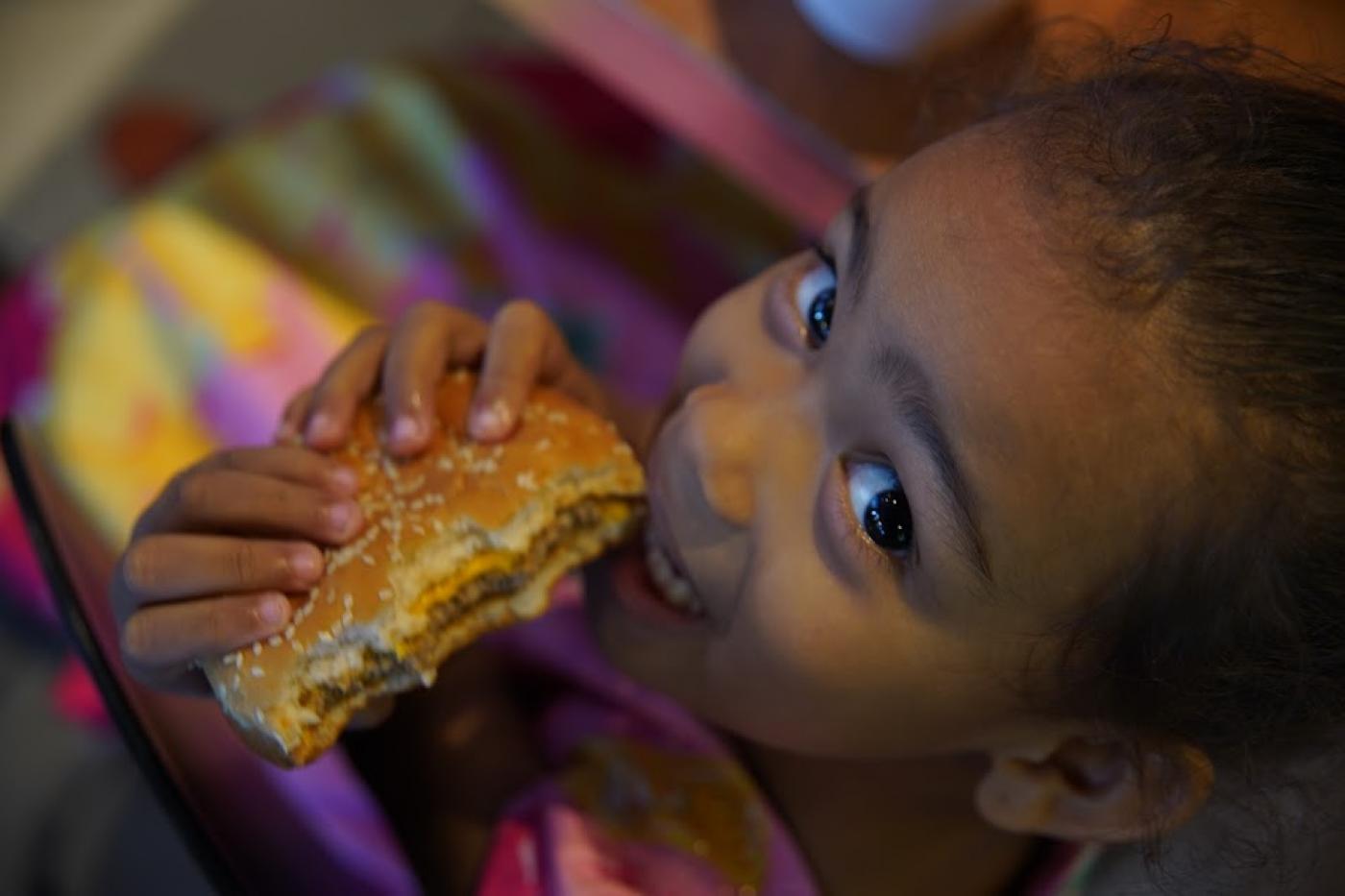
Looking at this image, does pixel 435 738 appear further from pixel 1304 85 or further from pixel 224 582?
pixel 1304 85

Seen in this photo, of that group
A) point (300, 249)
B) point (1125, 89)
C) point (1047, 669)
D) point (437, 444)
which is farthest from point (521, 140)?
point (1047, 669)

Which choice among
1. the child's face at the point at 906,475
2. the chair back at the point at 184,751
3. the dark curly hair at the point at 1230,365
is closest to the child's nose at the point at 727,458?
the child's face at the point at 906,475

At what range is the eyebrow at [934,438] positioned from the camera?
2.39 ft

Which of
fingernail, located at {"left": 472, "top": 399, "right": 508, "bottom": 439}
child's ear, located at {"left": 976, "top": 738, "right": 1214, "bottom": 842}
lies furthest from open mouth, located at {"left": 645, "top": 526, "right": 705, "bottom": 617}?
child's ear, located at {"left": 976, "top": 738, "right": 1214, "bottom": 842}

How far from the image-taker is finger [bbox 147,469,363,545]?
773 millimetres

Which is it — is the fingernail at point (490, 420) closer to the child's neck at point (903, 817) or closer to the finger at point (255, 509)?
the finger at point (255, 509)

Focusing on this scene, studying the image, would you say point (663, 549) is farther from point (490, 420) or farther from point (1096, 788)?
point (1096, 788)

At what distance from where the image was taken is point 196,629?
0.75 meters

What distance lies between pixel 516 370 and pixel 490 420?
60mm

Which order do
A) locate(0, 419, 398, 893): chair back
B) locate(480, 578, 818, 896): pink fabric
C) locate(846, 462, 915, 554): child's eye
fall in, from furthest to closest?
locate(480, 578, 818, 896): pink fabric → locate(846, 462, 915, 554): child's eye → locate(0, 419, 398, 893): chair back

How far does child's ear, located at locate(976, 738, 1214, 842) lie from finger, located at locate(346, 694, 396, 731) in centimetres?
41

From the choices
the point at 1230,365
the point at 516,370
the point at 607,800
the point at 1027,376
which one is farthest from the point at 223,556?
the point at 1230,365

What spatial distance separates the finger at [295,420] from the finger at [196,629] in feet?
0.45

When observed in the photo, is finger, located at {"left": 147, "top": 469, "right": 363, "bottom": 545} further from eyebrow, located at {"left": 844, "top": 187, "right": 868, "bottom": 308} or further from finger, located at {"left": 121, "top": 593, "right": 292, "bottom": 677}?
eyebrow, located at {"left": 844, "top": 187, "right": 868, "bottom": 308}
